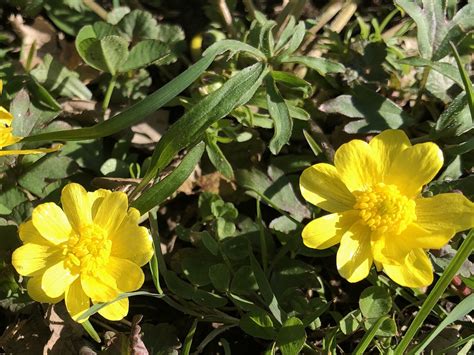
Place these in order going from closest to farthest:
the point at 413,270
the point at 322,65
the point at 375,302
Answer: the point at 413,270
the point at 375,302
the point at 322,65

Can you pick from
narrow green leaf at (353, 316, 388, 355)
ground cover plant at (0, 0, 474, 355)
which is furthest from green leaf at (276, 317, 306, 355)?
narrow green leaf at (353, 316, 388, 355)

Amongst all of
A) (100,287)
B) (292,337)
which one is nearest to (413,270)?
(292,337)

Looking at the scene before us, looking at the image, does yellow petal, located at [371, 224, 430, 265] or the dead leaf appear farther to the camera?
the dead leaf

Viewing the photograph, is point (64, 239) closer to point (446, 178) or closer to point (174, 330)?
point (174, 330)

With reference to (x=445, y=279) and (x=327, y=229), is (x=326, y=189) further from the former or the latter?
(x=445, y=279)

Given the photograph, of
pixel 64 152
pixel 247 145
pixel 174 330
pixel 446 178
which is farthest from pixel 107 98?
pixel 446 178

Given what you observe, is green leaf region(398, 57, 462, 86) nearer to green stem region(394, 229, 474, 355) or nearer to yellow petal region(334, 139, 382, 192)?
yellow petal region(334, 139, 382, 192)

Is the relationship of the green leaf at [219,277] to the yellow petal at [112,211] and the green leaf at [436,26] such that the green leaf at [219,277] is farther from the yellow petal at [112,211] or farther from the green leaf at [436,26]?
the green leaf at [436,26]
